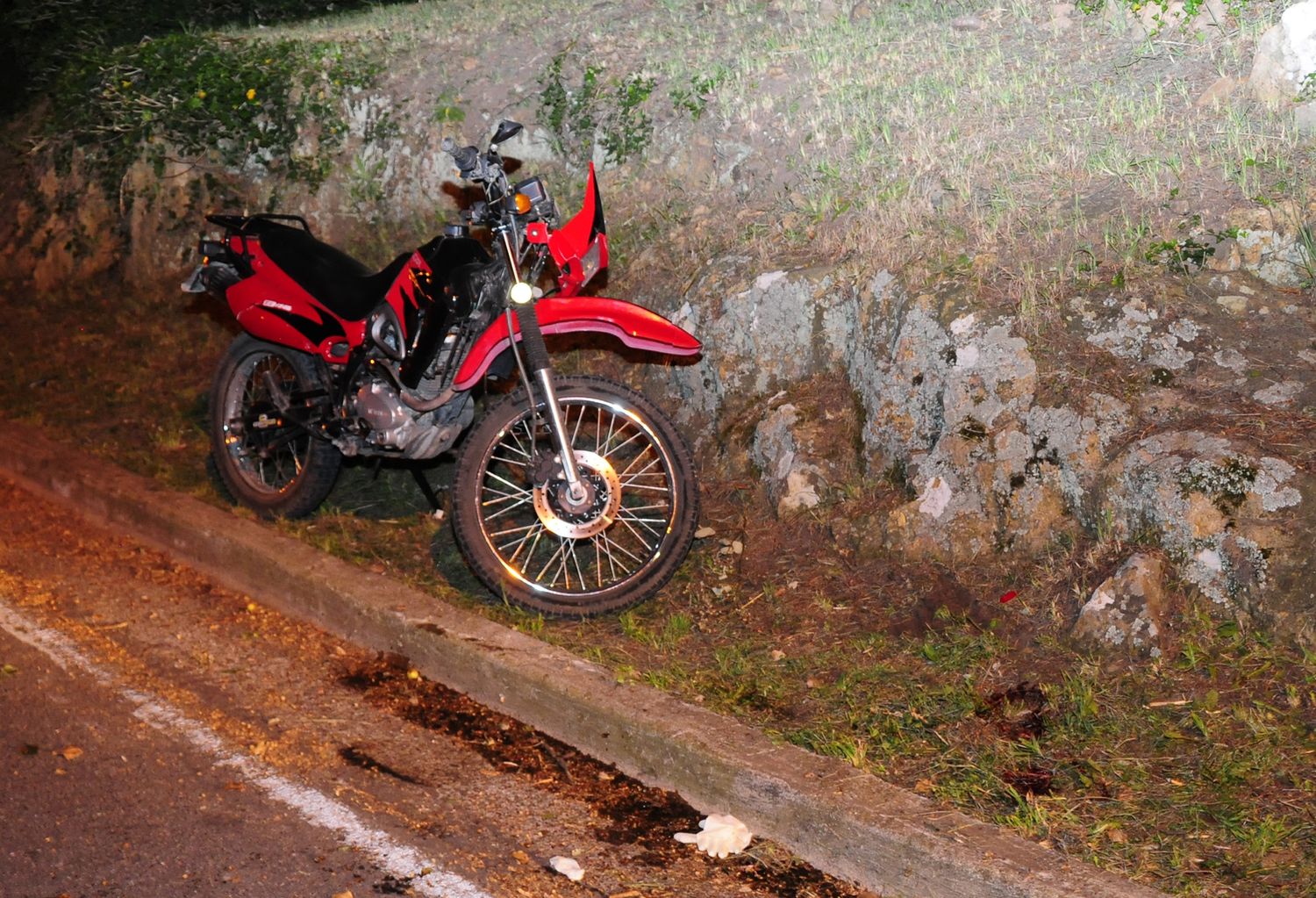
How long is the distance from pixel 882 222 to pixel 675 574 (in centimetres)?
204

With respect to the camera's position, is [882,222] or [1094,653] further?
[882,222]

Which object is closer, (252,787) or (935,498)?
(252,787)

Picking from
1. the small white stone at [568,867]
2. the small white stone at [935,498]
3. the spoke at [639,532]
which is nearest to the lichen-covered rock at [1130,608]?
the small white stone at [935,498]

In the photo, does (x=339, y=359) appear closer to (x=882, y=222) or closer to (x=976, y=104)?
(x=882, y=222)

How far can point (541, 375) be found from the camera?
532cm

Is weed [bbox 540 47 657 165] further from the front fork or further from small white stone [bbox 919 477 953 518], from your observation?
small white stone [bbox 919 477 953 518]

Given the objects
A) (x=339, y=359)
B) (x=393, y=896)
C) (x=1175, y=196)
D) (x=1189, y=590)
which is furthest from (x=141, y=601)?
(x=1175, y=196)

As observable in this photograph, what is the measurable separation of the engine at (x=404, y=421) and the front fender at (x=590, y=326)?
15.7 inches

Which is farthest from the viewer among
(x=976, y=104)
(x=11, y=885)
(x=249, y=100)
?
(x=249, y=100)

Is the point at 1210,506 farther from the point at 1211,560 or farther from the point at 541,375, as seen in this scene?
the point at 541,375

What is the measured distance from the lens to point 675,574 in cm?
580

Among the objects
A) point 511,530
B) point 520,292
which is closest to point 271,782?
point 511,530

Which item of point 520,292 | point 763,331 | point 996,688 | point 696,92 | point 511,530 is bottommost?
point 996,688

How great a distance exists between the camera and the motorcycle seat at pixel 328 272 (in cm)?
604
